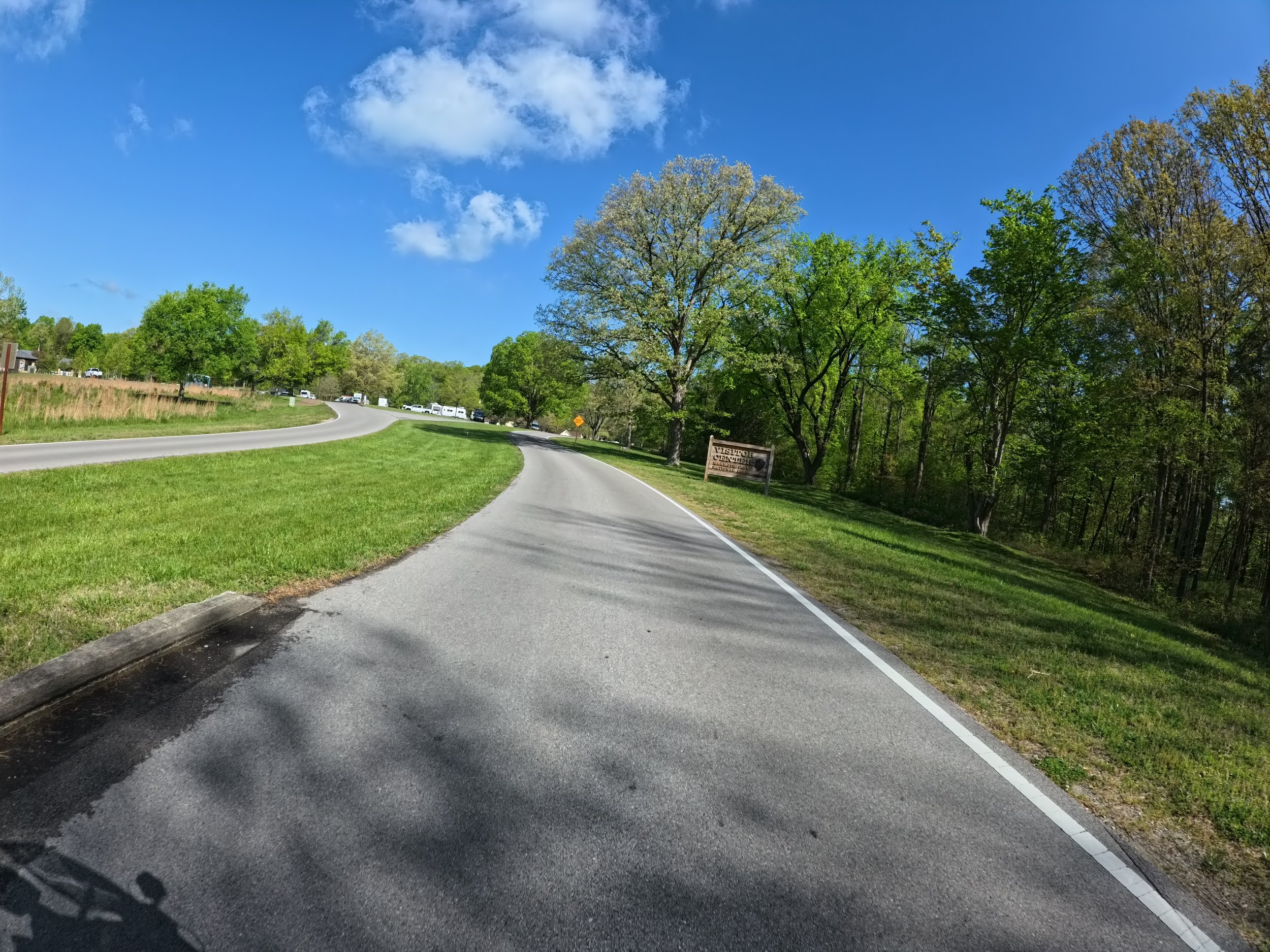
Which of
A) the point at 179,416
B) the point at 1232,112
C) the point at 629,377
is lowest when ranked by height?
the point at 179,416

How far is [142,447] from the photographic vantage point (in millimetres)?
16797

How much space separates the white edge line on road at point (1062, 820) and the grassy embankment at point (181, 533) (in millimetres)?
5405

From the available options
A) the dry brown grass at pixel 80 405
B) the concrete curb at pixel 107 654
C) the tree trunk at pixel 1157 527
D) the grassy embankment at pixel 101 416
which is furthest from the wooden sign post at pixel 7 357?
the tree trunk at pixel 1157 527

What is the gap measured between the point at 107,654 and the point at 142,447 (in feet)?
54.0

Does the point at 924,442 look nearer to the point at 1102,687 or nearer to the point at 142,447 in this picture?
the point at 1102,687

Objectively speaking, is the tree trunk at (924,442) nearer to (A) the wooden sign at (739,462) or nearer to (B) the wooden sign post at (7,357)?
(A) the wooden sign at (739,462)

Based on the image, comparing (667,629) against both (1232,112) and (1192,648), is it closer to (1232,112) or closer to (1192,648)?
(1192,648)

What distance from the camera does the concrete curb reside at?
3.29 meters

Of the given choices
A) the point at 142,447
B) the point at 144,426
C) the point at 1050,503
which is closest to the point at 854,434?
the point at 1050,503

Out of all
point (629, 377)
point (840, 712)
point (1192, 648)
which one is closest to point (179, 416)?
point (629, 377)

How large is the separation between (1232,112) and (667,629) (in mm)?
17433

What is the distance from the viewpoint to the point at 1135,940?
2.40 metres

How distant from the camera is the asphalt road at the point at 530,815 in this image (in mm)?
2160

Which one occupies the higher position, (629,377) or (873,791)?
(629,377)
